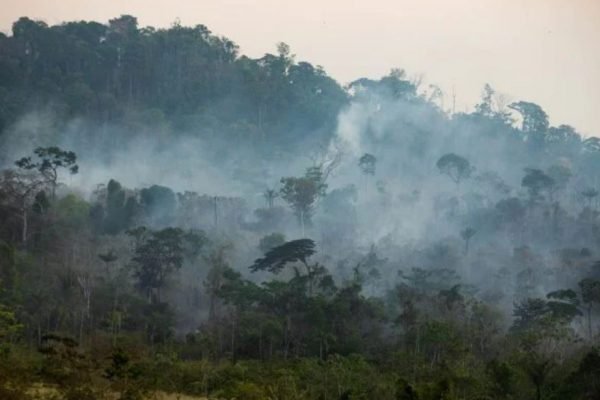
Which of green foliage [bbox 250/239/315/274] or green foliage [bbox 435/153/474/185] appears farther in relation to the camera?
green foliage [bbox 435/153/474/185]

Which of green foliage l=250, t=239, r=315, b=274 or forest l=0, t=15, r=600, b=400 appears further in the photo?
green foliage l=250, t=239, r=315, b=274

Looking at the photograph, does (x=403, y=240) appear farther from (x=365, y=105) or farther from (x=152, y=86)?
(x=152, y=86)

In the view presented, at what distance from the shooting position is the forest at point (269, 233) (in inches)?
1193

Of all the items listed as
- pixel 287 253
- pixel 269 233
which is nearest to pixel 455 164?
pixel 269 233

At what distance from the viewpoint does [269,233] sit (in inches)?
2707

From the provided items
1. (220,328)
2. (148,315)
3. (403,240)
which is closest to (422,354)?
(220,328)

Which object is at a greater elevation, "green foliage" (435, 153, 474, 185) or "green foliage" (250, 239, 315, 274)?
"green foliage" (435, 153, 474, 185)

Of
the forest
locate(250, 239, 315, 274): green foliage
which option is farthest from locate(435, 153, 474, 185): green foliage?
locate(250, 239, 315, 274): green foliage

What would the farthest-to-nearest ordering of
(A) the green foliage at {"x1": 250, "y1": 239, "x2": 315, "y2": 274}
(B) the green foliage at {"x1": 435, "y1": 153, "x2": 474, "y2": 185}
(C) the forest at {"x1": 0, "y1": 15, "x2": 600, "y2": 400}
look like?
(B) the green foliage at {"x1": 435, "y1": 153, "x2": 474, "y2": 185} → (A) the green foliage at {"x1": 250, "y1": 239, "x2": 315, "y2": 274} → (C) the forest at {"x1": 0, "y1": 15, "x2": 600, "y2": 400}

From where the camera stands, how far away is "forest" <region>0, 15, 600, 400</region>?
30297 millimetres

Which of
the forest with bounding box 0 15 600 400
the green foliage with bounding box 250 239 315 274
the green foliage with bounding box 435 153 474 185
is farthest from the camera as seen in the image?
the green foliage with bounding box 435 153 474 185

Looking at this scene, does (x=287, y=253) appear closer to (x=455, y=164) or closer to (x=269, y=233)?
(x=269, y=233)

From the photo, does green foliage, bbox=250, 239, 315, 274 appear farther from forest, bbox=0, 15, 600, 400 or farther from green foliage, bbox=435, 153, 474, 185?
green foliage, bbox=435, 153, 474, 185

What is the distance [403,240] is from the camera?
72.8 m
